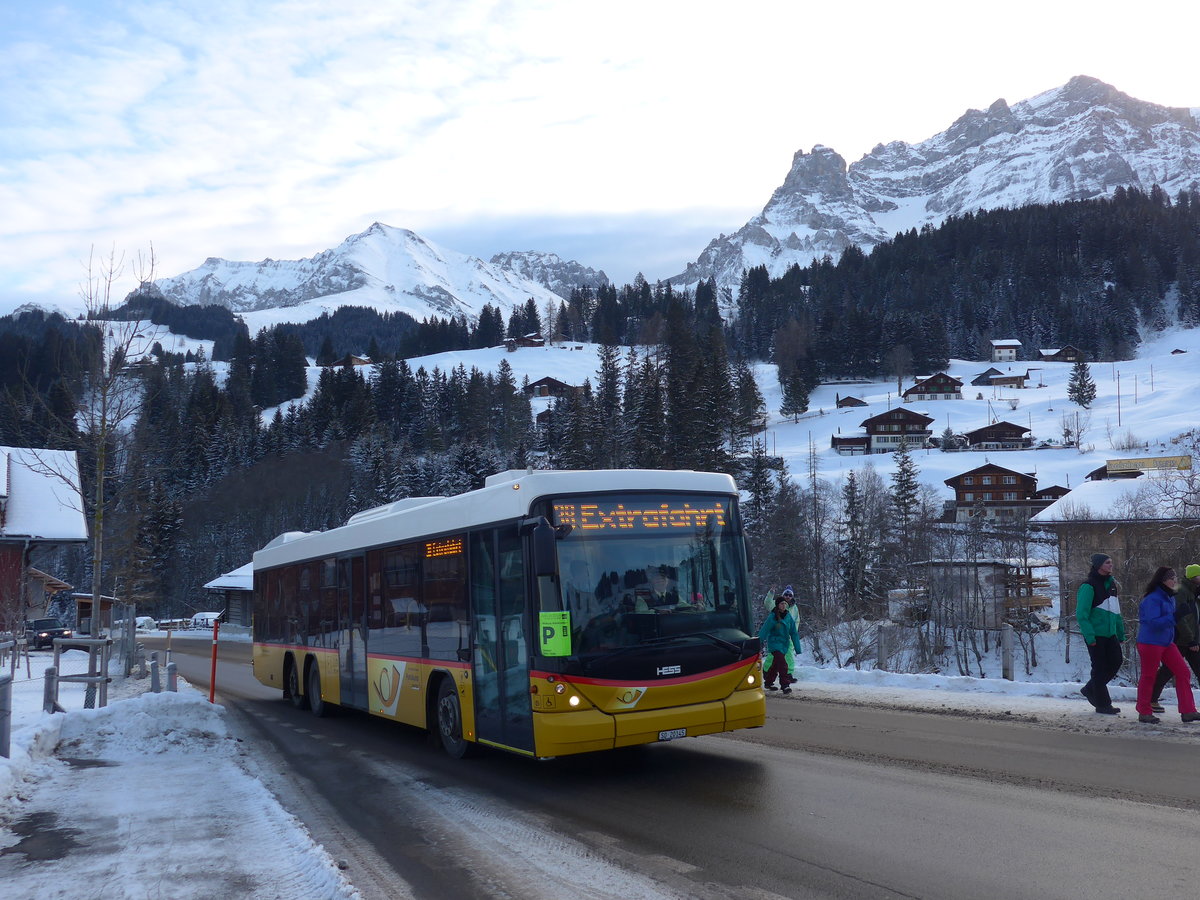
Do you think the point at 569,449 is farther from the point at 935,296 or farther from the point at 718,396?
the point at 935,296

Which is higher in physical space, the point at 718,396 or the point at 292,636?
the point at 718,396

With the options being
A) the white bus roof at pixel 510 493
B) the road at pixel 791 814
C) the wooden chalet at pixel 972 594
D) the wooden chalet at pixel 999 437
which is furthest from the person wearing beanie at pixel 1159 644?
the wooden chalet at pixel 999 437

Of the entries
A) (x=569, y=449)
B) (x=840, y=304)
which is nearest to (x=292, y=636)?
(x=569, y=449)

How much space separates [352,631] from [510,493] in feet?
18.7

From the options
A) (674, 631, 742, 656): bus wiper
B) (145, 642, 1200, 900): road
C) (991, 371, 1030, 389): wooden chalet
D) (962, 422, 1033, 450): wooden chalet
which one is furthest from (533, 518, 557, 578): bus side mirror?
(991, 371, 1030, 389): wooden chalet

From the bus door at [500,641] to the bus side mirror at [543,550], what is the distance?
568 mm

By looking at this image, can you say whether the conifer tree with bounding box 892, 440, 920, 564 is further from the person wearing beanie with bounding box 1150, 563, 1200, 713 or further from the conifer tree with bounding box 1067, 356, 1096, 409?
the person wearing beanie with bounding box 1150, 563, 1200, 713

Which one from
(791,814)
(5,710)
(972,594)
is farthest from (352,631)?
(972,594)

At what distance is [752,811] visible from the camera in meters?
7.45

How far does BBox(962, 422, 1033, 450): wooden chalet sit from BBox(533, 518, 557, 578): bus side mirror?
107 metres

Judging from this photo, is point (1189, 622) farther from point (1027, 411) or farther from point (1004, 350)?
point (1004, 350)

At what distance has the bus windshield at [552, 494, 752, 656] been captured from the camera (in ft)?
28.2

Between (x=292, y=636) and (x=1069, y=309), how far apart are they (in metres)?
174

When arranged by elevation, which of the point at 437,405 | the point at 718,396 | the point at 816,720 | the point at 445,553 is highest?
the point at 437,405
